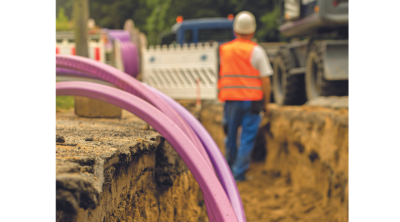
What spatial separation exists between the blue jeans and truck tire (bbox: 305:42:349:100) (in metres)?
1.40

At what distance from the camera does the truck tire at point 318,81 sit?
5.11 metres

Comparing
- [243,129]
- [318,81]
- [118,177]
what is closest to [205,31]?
[318,81]

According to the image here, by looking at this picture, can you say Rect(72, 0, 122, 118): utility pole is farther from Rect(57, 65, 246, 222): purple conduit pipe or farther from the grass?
the grass

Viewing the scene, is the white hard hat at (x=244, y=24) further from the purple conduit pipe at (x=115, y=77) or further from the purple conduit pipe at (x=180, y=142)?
the purple conduit pipe at (x=180, y=142)

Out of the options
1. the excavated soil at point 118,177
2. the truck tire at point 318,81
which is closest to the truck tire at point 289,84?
the truck tire at point 318,81

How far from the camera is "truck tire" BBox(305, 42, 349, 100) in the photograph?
511 cm

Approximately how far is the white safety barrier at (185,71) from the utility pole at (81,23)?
11.5 ft

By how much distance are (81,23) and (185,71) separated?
150 inches

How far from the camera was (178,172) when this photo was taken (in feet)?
8.10

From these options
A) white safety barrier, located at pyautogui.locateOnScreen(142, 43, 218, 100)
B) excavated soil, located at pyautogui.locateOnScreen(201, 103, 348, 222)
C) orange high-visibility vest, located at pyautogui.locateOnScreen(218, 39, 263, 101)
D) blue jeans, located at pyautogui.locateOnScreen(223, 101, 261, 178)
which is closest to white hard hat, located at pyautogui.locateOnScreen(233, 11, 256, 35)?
orange high-visibility vest, located at pyautogui.locateOnScreen(218, 39, 263, 101)

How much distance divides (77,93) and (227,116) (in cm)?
240

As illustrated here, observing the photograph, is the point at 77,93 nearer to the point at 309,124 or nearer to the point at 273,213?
the point at 273,213

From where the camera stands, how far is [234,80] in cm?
409

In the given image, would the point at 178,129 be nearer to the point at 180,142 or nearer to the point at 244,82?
the point at 180,142
